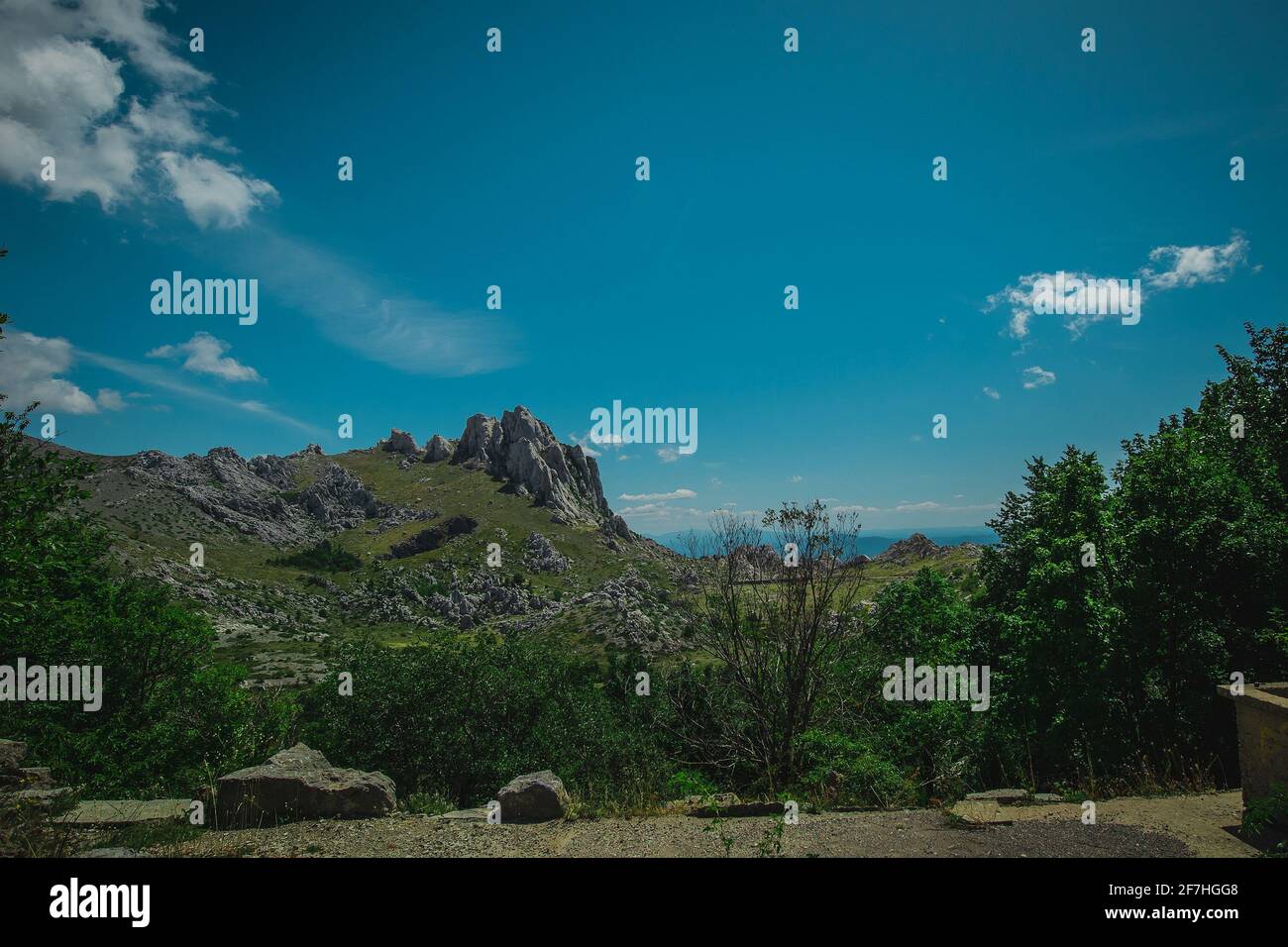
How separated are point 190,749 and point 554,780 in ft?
44.0

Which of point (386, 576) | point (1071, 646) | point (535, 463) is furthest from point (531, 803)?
point (535, 463)

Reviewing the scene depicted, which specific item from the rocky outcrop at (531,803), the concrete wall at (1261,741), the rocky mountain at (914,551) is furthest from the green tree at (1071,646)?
the rocky mountain at (914,551)

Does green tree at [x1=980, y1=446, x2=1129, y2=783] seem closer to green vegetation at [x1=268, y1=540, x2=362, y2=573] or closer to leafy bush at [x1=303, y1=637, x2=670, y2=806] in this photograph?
leafy bush at [x1=303, y1=637, x2=670, y2=806]

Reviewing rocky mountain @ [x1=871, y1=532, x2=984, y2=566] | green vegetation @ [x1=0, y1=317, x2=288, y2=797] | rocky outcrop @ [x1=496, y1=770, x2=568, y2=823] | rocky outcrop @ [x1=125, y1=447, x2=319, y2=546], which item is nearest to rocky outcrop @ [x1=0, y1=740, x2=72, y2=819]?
green vegetation @ [x1=0, y1=317, x2=288, y2=797]

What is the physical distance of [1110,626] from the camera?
1366 cm

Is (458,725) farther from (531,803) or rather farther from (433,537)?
(433,537)

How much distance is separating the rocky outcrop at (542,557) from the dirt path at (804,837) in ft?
368

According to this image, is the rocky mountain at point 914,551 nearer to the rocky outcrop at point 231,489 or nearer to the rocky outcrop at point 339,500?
the rocky outcrop at point 339,500

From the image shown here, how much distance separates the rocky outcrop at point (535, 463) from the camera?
503 ft

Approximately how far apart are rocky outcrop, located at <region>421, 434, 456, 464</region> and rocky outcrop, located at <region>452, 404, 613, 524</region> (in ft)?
10.4

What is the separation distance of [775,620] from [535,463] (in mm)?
143716

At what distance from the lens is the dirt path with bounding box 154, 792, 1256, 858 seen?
7.60 meters

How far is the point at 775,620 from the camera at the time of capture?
15188 millimetres
